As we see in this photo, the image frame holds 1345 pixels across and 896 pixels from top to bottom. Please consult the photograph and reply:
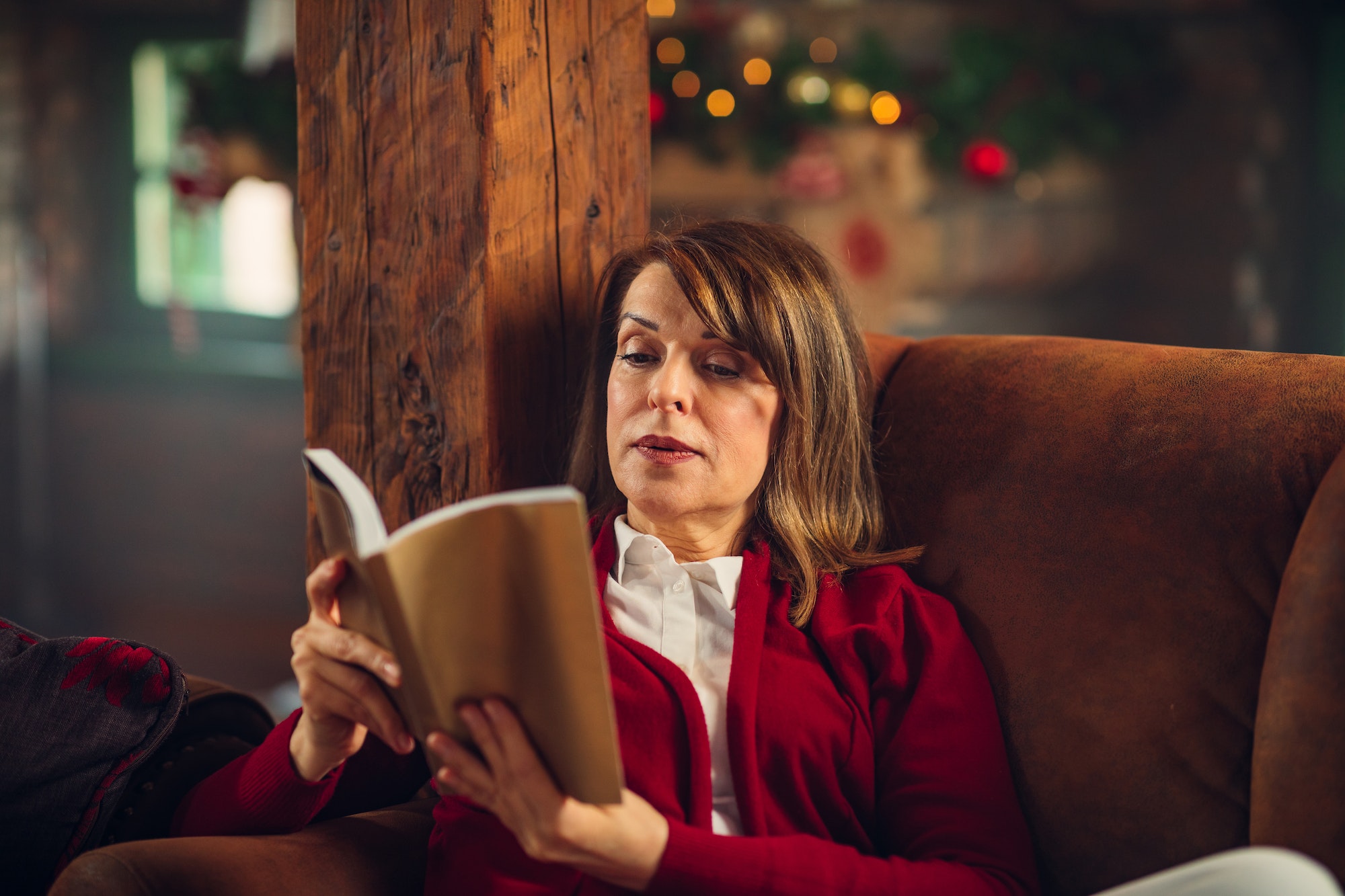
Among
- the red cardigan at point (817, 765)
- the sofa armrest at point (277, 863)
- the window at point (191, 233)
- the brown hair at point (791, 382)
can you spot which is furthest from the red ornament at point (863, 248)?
the sofa armrest at point (277, 863)

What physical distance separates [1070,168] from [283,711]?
2.91 meters

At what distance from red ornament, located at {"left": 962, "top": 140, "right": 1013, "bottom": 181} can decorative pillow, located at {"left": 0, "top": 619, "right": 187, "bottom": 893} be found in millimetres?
2798

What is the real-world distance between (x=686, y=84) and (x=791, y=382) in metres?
2.27

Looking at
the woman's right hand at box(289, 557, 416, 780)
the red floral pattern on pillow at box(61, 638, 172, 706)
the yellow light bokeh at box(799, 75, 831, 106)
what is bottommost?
the red floral pattern on pillow at box(61, 638, 172, 706)

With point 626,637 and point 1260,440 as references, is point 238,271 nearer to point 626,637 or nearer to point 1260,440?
point 626,637

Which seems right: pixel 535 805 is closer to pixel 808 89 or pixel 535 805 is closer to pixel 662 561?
pixel 662 561

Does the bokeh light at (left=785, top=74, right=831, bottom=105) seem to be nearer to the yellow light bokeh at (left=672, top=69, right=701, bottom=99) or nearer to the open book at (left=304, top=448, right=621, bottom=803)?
the yellow light bokeh at (left=672, top=69, right=701, bottom=99)

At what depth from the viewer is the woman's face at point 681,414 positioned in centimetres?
103

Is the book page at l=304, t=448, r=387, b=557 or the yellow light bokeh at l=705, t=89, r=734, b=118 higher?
the yellow light bokeh at l=705, t=89, r=734, b=118

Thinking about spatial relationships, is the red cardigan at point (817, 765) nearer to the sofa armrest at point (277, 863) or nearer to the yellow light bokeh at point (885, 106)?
the sofa armrest at point (277, 863)

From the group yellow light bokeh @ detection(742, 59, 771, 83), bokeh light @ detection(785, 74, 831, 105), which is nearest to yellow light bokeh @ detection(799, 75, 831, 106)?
bokeh light @ detection(785, 74, 831, 105)

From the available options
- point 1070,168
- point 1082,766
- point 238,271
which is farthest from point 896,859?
point 238,271

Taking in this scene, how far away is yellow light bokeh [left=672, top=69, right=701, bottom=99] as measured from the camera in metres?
3.08

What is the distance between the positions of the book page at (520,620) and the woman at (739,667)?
9 cm
